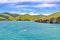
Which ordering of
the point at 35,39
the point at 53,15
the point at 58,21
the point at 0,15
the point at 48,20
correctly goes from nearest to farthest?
1. the point at 35,39
2. the point at 58,21
3. the point at 48,20
4. the point at 53,15
5. the point at 0,15

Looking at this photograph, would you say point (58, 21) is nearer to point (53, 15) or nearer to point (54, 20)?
point (54, 20)

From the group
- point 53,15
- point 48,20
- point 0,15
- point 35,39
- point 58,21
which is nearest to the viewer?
point 35,39

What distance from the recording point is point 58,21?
278 ft

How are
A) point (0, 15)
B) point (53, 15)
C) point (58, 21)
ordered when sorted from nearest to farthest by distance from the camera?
point (58, 21), point (53, 15), point (0, 15)

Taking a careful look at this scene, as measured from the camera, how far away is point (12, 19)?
138 metres

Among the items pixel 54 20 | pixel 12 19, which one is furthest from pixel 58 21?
pixel 12 19

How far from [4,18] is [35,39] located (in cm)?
11857

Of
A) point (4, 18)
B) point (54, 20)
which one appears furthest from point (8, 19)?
point (54, 20)

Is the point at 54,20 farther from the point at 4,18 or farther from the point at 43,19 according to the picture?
the point at 4,18

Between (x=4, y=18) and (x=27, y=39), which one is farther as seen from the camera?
(x=4, y=18)

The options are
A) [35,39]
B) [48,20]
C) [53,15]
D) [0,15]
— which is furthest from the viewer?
[0,15]

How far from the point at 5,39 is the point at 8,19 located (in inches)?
4627

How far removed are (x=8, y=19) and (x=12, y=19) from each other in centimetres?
470

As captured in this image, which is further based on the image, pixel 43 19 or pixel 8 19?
pixel 8 19
